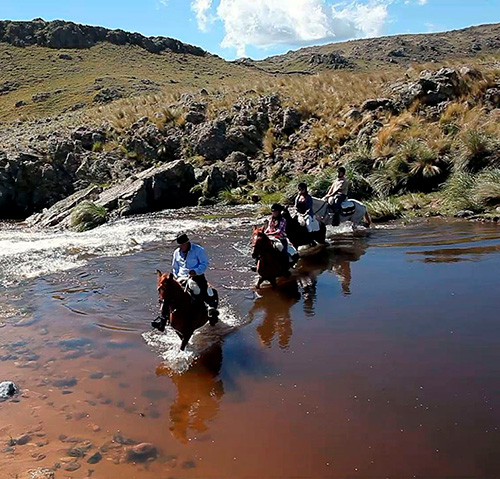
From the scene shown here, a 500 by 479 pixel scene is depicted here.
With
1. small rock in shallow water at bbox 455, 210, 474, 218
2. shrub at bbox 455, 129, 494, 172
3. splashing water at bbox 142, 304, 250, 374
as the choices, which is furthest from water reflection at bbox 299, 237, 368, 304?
shrub at bbox 455, 129, 494, 172

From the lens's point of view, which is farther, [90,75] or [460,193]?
[90,75]

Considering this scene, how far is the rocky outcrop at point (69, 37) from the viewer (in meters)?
82.7

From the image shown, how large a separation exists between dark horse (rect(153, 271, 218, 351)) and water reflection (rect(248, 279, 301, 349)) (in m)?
1.25

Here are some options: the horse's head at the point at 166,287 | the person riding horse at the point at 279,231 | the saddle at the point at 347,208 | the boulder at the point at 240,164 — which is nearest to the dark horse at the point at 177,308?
the horse's head at the point at 166,287

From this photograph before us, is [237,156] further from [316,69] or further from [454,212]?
[316,69]

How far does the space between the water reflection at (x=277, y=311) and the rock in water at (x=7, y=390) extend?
3669 mm

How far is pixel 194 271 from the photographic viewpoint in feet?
28.0

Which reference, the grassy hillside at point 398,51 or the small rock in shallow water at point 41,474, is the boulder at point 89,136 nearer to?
the small rock in shallow water at point 41,474

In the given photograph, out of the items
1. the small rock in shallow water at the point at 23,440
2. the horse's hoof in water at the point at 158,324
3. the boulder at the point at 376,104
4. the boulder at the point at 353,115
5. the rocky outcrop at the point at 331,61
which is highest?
the rocky outcrop at the point at 331,61

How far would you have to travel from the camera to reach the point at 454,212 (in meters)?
17.6

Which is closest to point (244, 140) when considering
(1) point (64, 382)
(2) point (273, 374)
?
(2) point (273, 374)

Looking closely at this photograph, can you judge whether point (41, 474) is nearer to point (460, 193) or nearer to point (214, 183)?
point (460, 193)

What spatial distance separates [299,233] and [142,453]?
8.95 meters

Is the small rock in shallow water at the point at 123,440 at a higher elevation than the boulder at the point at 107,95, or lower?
lower
